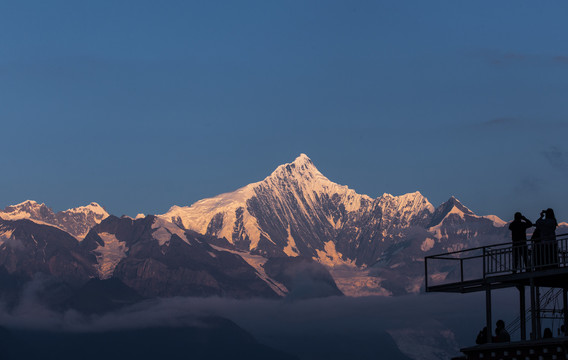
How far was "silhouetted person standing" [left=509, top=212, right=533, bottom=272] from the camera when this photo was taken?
49.4 metres

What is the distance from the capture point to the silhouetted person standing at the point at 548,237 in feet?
160

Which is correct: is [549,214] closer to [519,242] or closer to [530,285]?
[519,242]

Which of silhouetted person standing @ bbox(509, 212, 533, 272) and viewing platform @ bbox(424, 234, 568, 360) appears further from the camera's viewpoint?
silhouetted person standing @ bbox(509, 212, 533, 272)

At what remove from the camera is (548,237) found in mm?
48750

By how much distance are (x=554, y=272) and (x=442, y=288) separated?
701 centimetres

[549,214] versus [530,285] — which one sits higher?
[549,214]

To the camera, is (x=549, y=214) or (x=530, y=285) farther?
(x=549, y=214)

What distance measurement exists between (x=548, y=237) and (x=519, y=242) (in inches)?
54.3

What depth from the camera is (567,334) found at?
47.7 metres

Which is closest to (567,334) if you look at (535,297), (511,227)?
(535,297)

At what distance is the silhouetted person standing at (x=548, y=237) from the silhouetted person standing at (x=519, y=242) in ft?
2.07

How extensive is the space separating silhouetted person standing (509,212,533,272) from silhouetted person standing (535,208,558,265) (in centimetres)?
63

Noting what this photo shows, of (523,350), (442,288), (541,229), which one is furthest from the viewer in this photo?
(442,288)

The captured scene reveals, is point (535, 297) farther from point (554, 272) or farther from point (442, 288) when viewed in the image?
point (442, 288)
